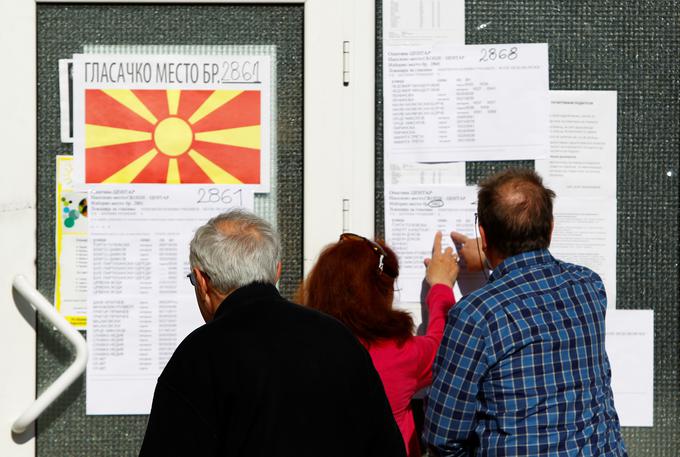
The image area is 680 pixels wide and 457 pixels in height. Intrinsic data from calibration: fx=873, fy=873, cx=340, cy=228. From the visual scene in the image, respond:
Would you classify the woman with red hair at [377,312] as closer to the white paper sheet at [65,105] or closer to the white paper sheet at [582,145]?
the white paper sheet at [582,145]

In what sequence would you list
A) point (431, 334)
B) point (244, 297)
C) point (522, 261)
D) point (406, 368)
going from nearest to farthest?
point (244, 297), point (522, 261), point (406, 368), point (431, 334)

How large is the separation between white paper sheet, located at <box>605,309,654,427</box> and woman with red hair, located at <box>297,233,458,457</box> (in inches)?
27.0

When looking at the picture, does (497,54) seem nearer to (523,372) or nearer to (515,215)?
(515,215)

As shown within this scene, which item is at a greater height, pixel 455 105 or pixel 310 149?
pixel 455 105

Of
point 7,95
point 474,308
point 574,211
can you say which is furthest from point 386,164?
point 7,95

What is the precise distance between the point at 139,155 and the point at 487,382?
1418 millimetres

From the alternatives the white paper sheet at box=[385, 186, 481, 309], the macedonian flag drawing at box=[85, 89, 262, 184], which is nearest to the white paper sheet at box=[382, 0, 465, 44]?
the white paper sheet at box=[385, 186, 481, 309]

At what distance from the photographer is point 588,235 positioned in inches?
119

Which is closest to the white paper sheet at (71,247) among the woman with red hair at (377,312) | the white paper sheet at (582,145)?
the woman with red hair at (377,312)

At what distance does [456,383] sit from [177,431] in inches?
30.8

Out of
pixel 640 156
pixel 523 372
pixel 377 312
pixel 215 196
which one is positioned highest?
pixel 640 156

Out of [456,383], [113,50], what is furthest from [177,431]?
[113,50]

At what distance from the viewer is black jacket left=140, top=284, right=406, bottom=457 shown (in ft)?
6.01

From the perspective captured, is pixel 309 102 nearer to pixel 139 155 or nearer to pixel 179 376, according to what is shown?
pixel 139 155
